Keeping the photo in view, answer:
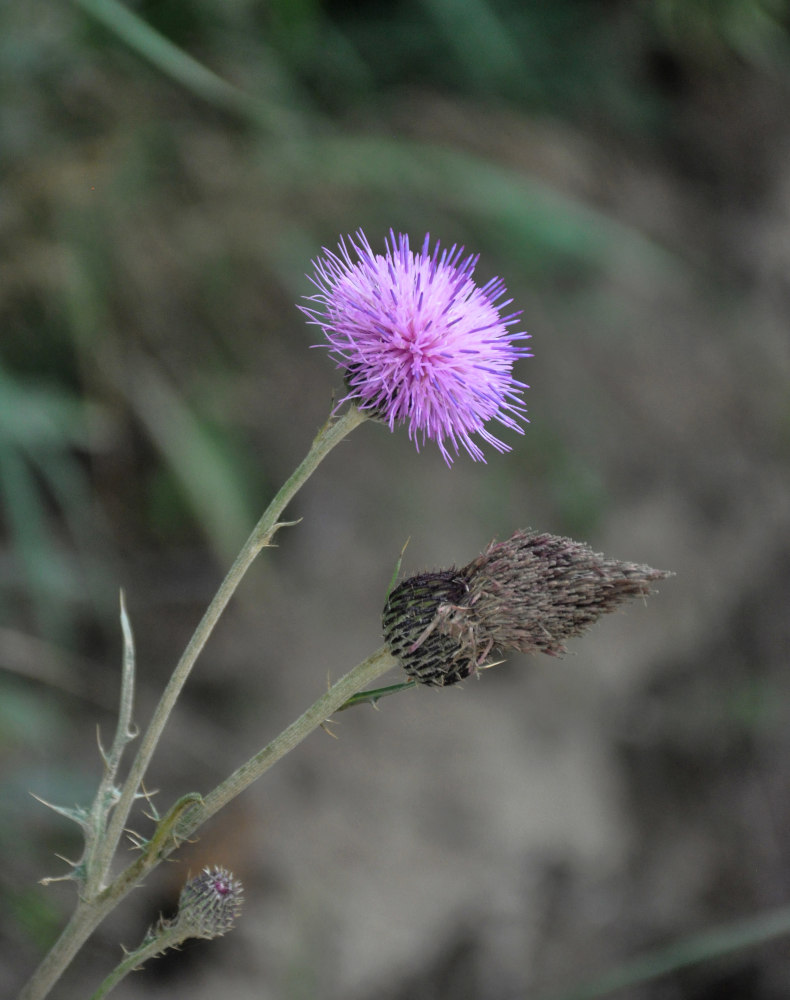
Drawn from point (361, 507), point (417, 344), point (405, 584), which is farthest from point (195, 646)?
point (361, 507)

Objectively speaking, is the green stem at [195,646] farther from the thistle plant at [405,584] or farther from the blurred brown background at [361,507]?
the blurred brown background at [361,507]

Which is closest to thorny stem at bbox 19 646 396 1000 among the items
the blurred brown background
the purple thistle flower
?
the purple thistle flower

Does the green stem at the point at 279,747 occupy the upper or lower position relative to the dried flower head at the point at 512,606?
lower

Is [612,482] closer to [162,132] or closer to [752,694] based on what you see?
[752,694]

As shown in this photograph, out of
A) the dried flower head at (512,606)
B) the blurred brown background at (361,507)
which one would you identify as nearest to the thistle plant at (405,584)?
the dried flower head at (512,606)

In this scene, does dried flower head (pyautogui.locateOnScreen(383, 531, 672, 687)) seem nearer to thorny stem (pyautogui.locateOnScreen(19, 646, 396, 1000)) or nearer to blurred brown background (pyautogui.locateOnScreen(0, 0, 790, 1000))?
thorny stem (pyautogui.locateOnScreen(19, 646, 396, 1000))

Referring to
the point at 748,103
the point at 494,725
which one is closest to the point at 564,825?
the point at 494,725
